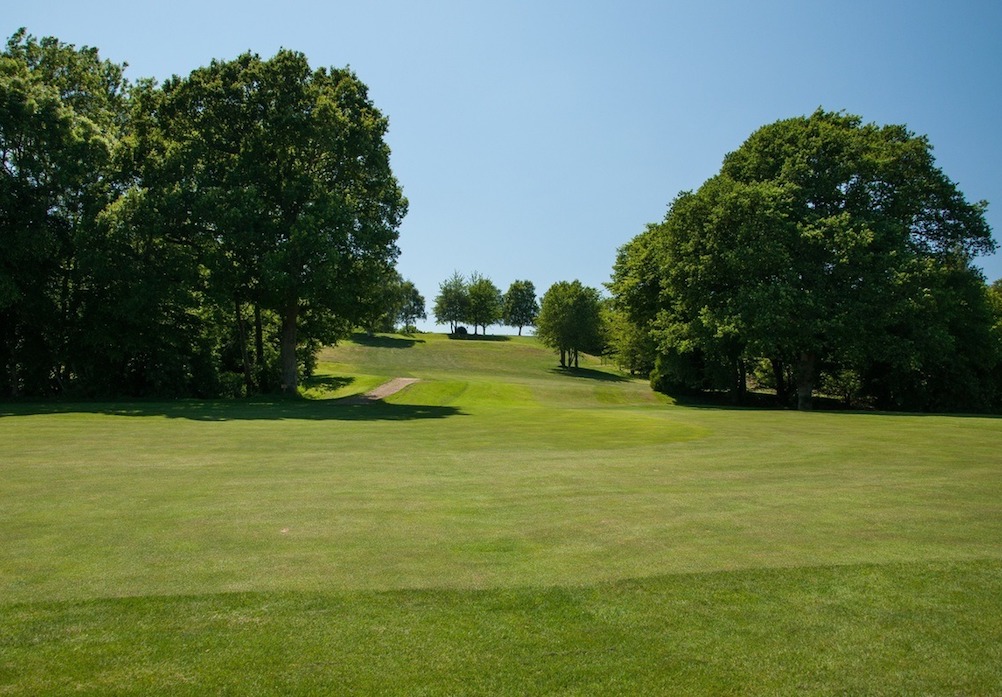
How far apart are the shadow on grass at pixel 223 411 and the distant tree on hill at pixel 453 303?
105876 millimetres

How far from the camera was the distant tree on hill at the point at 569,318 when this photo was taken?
8812 centimetres

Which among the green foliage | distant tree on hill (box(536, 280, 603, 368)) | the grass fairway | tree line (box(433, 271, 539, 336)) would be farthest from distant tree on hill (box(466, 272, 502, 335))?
the grass fairway

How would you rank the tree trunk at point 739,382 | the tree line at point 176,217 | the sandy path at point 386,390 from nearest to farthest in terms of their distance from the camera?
the tree line at point 176,217
the sandy path at point 386,390
the tree trunk at point 739,382

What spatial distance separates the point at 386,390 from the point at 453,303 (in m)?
89.0

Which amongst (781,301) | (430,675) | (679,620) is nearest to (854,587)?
(679,620)

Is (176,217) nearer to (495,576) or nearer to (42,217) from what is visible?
(42,217)

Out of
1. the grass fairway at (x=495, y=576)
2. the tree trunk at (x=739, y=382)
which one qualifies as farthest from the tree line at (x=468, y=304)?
the grass fairway at (x=495, y=576)

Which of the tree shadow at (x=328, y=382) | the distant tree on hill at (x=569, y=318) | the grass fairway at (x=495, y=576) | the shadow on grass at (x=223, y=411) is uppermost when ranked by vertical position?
the distant tree on hill at (x=569, y=318)

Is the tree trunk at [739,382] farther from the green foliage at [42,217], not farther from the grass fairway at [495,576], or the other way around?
the green foliage at [42,217]

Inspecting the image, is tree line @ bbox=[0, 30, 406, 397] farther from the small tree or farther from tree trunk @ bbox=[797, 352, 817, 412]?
the small tree

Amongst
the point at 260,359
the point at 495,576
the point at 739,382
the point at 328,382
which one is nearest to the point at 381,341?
the point at 328,382

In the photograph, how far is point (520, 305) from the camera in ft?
520

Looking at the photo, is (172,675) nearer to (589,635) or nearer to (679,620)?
(589,635)

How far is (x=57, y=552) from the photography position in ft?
24.2
